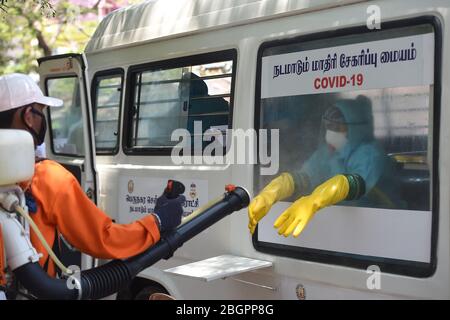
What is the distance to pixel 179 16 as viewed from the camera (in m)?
4.52

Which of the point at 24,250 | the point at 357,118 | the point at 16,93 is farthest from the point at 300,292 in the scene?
the point at 16,93

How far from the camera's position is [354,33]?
3400 millimetres

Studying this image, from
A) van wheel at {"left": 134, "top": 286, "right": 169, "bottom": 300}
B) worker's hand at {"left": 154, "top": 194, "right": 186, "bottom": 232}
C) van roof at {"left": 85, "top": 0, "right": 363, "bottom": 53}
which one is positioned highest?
van roof at {"left": 85, "top": 0, "right": 363, "bottom": 53}

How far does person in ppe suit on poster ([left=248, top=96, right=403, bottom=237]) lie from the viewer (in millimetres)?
3334

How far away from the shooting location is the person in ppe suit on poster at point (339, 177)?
333cm

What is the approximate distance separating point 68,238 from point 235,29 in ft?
6.13

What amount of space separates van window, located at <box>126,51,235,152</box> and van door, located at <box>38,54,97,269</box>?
1.30ft

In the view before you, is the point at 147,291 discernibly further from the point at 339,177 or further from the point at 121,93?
the point at 339,177

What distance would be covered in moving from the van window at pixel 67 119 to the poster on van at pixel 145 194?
2.57ft

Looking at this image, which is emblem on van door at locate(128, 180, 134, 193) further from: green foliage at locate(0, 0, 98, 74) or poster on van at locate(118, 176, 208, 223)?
green foliage at locate(0, 0, 98, 74)

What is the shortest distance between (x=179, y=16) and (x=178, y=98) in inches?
22.2

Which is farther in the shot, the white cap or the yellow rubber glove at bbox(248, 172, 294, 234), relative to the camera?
the yellow rubber glove at bbox(248, 172, 294, 234)

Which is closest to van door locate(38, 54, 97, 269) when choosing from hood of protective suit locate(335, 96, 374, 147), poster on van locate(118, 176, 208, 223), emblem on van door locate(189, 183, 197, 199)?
poster on van locate(118, 176, 208, 223)

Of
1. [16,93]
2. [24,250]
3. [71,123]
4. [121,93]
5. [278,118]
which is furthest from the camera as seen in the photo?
→ [71,123]
